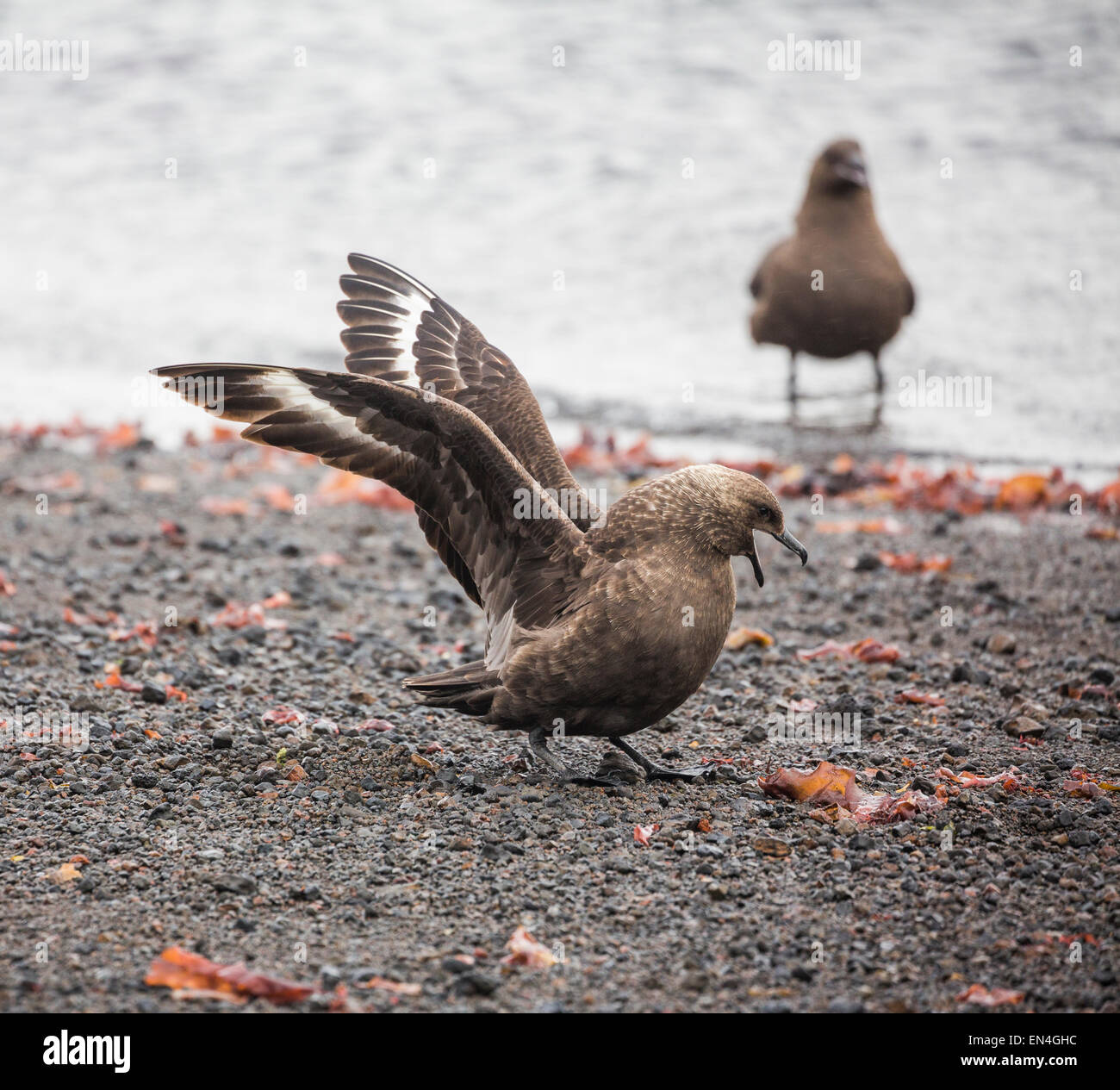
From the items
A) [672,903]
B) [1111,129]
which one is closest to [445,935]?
[672,903]

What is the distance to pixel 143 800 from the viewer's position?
3.98m

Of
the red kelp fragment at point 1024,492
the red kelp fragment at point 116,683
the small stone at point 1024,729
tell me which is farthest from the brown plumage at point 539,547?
the red kelp fragment at point 1024,492

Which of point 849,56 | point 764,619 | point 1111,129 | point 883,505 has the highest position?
point 849,56

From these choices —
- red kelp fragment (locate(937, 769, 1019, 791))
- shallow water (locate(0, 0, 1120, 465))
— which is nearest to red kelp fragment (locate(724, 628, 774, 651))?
red kelp fragment (locate(937, 769, 1019, 791))

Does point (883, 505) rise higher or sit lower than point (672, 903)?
higher

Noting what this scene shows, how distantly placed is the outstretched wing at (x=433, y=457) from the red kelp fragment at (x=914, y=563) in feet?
9.06

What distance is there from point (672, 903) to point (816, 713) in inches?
60.6

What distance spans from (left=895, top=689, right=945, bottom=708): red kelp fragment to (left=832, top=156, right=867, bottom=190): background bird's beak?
18.4 ft

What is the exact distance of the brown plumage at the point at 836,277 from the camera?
9.17 m

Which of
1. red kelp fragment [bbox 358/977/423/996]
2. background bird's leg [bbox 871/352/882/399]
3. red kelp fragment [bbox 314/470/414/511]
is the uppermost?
background bird's leg [bbox 871/352/882/399]

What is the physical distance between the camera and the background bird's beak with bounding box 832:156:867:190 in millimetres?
9391

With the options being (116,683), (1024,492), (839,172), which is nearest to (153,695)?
(116,683)

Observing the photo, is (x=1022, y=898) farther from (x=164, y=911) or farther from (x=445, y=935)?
(x=164, y=911)

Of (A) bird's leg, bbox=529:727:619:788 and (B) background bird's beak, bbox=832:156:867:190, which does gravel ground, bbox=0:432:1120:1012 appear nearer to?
(A) bird's leg, bbox=529:727:619:788
